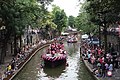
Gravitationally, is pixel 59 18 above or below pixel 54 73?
above

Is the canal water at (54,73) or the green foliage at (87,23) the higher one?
the green foliage at (87,23)

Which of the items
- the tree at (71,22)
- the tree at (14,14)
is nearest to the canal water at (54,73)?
the tree at (14,14)

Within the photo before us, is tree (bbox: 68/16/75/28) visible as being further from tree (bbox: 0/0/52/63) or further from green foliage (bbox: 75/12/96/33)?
tree (bbox: 0/0/52/63)

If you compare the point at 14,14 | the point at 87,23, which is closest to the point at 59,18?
the point at 87,23

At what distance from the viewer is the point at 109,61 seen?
30328 mm

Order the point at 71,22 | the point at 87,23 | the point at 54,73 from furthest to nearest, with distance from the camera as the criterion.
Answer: the point at 71,22 < the point at 87,23 < the point at 54,73

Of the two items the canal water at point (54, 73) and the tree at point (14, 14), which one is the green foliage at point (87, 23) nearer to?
the canal water at point (54, 73)

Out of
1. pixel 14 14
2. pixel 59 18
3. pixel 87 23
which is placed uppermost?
pixel 59 18

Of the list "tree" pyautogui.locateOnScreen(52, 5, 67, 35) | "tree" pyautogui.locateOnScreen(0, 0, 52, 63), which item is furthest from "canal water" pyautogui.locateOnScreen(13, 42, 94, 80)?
"tree" pyautogui.locateOnScreen(52, 5, 67, 35)

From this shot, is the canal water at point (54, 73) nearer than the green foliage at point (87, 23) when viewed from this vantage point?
Yes

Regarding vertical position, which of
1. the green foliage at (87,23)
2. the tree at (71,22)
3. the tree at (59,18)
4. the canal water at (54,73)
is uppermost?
the tree at (71,22)

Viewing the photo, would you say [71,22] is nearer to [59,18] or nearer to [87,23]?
[59,18]

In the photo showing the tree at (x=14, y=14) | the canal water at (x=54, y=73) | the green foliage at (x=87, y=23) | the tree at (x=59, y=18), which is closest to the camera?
the canal water at (x=54, y=73)

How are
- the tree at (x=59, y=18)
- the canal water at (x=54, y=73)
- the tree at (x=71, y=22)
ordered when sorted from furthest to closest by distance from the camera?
the tree at (x=71, y=22) < the tree at (x=59, y=18) < the canal water at (x=54, y=73)
